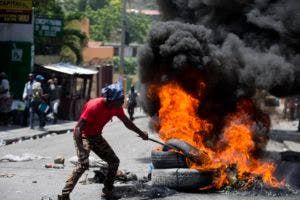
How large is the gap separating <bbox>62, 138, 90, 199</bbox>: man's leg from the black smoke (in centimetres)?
246

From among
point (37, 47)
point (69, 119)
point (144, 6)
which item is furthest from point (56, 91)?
point (144, 6)

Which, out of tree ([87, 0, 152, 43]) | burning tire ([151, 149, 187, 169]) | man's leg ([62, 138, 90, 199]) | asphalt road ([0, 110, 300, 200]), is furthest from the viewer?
tree ([87, 0, 152, 43])

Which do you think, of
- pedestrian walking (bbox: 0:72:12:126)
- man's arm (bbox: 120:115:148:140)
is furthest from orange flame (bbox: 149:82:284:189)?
pedestrian walking (bbox: 0:72:12:126)

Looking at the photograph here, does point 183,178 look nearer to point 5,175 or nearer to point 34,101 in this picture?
point 5,175

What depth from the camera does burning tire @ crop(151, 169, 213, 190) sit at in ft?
31.3

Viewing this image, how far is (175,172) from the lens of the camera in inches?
376

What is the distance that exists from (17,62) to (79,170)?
17.2m

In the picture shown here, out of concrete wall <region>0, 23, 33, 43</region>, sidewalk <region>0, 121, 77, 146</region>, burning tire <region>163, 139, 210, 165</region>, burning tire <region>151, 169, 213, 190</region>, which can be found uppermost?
concrete wall <region>0, 23, 33, 43</region>

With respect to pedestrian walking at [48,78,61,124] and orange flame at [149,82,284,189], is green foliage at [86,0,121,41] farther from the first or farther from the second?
orange flame at [149,82,284,189]

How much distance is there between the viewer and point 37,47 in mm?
35656

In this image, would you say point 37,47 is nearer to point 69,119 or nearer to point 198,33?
point 69,119

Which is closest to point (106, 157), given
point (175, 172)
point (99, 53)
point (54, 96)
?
point (175, 172)

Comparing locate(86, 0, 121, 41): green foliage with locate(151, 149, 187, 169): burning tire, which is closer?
locate(151, 149, 187, 169): burning tire

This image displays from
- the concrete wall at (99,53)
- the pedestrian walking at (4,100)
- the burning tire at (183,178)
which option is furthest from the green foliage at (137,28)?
the burning tire at (183,178)
